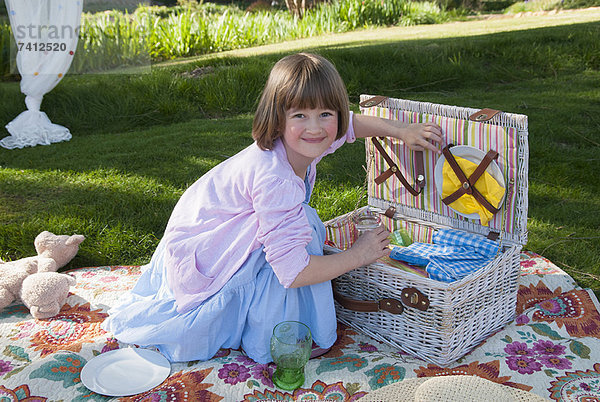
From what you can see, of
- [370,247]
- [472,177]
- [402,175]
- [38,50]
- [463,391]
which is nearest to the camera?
[463,391]

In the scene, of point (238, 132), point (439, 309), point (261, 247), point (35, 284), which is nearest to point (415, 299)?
point (439, 309)

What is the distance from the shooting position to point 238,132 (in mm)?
4602

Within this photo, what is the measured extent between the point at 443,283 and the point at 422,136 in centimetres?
65

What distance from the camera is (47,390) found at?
1925 millimetres

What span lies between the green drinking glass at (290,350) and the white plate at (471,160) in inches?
35.2

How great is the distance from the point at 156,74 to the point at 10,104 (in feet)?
4.13

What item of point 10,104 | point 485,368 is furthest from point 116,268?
point 10,104

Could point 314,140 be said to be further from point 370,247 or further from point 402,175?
point 402,175

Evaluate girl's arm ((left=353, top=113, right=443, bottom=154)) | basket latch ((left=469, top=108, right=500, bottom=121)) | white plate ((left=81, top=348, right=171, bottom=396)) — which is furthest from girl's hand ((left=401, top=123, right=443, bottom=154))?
white plate ((left=81, top=348, right=171, bottom=396))

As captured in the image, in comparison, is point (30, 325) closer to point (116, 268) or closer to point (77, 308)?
point (77, 308)

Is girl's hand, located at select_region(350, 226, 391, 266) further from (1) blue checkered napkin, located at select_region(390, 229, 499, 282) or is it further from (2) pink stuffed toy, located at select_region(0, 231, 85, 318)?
(2) pink stuffed toy, located at select_region(0, 231, 85, 318)

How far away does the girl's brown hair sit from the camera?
194 cm

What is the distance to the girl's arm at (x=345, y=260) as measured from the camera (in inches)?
78.3

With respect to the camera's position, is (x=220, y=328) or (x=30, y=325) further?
(x=30, y=325)
